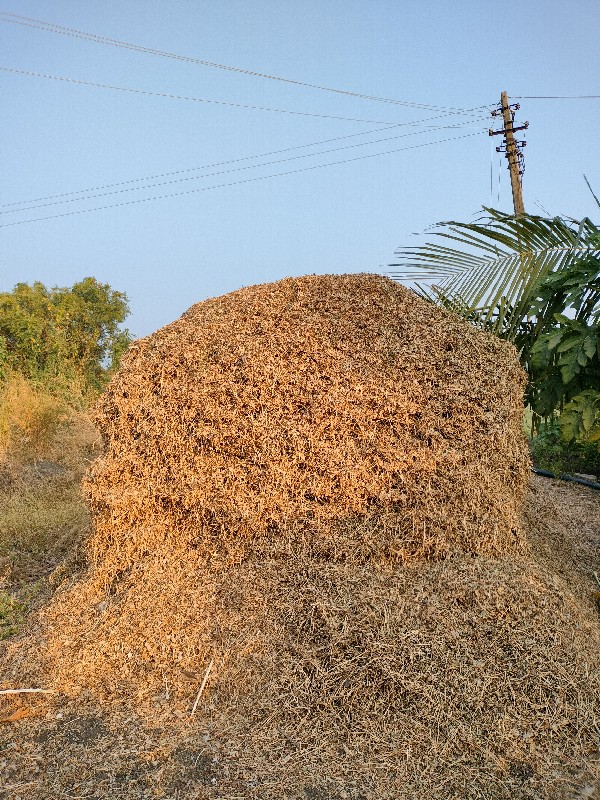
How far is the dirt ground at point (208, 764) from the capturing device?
2662 mm

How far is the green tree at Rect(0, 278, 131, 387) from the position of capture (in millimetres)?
12805

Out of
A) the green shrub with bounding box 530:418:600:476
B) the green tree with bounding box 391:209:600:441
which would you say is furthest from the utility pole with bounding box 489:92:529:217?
the green tree with bounding box 391:209:600:441

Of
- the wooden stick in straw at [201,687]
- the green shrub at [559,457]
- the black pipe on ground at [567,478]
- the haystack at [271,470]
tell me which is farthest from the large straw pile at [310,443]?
the green shrub at [559,457]

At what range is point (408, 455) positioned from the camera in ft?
12.2

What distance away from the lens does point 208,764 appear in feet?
9.21

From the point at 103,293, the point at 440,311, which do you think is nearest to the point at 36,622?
the point at 440,311

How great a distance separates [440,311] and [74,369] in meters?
9.97

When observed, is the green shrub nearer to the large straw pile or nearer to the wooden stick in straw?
the large straw pile

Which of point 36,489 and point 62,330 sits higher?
point 62,330

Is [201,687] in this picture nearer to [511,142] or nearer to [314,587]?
[314,587]

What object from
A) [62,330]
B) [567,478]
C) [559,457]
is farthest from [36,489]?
[559,457]

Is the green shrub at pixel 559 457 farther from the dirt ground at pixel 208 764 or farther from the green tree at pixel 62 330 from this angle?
the green tree at pixel 62 330

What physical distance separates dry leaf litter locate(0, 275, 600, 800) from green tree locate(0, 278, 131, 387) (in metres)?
9.23

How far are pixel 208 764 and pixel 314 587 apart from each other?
2.97 feet
